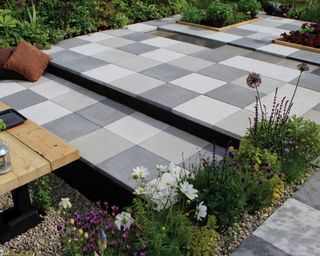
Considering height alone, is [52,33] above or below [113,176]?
above

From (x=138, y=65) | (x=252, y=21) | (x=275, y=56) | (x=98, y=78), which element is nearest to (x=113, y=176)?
(x=98, y=78)

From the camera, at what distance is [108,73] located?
16.3 ft

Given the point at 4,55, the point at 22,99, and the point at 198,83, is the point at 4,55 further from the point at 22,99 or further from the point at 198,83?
the point at 198,83

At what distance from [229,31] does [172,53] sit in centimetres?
169

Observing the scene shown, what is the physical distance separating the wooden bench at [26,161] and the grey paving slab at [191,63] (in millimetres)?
2469

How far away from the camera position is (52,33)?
616 cm

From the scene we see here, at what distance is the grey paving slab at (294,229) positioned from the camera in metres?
2.47

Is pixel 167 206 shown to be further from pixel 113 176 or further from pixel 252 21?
pixel 252 21

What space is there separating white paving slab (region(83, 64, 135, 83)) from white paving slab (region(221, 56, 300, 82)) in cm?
140

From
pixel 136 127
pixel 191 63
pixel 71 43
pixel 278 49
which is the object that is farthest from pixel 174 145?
pixel 71 43

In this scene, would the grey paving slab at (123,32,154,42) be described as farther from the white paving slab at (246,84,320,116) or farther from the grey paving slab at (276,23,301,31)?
the white paving slab at (246,84,320,116)

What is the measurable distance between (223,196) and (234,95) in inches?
78.1

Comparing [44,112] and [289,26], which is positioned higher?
[289,26]

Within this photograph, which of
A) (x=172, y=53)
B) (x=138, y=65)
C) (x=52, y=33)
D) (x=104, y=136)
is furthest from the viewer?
(x=52, y=33)
